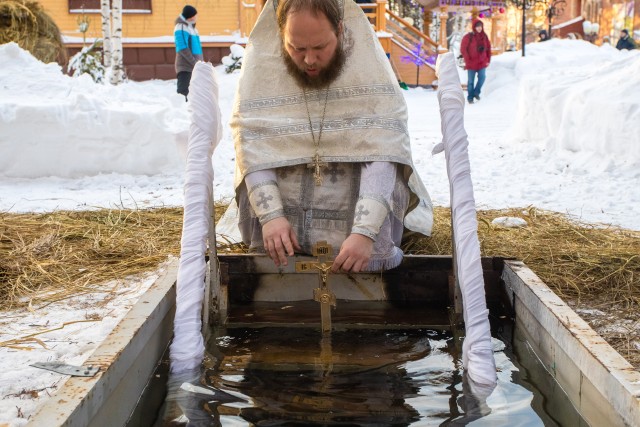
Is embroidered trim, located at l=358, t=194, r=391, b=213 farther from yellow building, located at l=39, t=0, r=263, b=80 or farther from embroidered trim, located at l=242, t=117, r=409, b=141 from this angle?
yellow building, located at l=39, t=0, r=263, b=80

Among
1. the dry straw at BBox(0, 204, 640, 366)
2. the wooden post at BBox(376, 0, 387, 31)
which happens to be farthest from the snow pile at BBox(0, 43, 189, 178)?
the wooden post at BBox(376, 0, 387, 31)

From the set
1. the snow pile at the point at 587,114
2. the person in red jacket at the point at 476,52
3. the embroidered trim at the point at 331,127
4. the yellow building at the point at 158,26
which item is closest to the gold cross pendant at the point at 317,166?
the embroidered trim at the point at 331,127

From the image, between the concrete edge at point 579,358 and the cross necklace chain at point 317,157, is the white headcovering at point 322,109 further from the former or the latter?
the concrete edge at point 579,358

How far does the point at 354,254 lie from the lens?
2.98 m

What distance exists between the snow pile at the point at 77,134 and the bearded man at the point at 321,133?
16.6ft

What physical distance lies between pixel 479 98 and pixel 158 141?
12.1 m

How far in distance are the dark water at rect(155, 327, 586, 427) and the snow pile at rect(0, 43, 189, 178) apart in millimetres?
5332

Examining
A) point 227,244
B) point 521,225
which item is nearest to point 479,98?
point 521,225

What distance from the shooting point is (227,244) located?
4.44 meters

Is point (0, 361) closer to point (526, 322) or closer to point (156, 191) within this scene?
point (526, 322)

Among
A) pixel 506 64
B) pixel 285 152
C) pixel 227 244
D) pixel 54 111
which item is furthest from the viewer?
pixel 506 64

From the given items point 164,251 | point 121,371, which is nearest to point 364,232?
point 121,371

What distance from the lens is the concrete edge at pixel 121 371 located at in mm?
1928

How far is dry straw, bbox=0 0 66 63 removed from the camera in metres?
12.5
